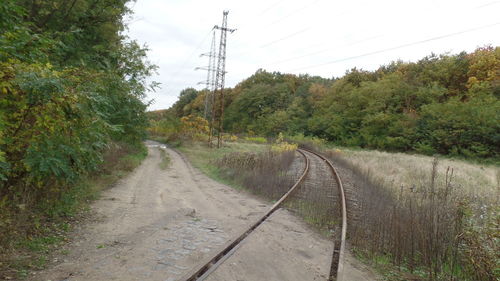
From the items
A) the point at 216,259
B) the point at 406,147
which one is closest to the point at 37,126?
the point at 216,259

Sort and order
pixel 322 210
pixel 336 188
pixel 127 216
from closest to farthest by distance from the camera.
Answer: pixel 127 216 → pixel 322 210 → pixel 336 188

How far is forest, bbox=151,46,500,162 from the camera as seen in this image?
94.0 feet

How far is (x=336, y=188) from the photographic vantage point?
10.8 meters

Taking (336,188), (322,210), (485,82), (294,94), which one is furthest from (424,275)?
(294,94)

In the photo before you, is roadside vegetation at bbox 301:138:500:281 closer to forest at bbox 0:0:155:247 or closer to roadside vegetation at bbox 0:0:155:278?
roadside vegetation at bbox 0:0:155:278

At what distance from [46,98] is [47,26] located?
7.85m

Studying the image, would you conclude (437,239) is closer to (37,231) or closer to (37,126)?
(37,126)

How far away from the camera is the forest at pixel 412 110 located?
28.6 metres

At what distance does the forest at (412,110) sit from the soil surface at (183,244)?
59.4 feet

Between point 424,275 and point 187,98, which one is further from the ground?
point 187,98

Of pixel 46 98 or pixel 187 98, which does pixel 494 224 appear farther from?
pixel 187 98

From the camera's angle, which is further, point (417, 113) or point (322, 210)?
point (417, 113)

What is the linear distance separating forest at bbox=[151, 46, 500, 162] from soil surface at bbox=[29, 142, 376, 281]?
59.4 feet

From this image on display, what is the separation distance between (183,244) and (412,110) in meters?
39.2
